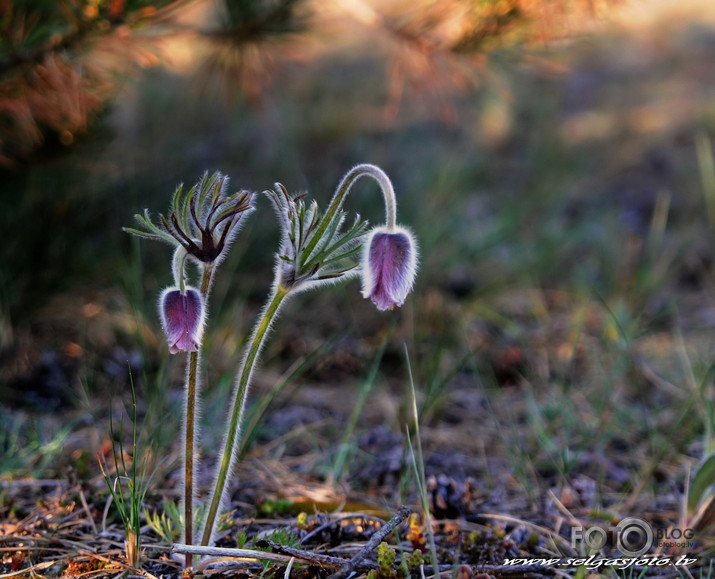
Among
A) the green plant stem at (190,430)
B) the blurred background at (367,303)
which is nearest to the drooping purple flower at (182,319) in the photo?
the green plant stem at (190,430)

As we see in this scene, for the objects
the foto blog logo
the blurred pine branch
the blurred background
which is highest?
the blurred pine branch

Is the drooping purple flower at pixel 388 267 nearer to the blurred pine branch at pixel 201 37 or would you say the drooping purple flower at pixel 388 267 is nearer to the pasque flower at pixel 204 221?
the pasque flower at pixel 204 221

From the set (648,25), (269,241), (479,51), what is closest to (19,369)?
(269,241)

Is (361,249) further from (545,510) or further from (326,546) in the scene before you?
(545,510)

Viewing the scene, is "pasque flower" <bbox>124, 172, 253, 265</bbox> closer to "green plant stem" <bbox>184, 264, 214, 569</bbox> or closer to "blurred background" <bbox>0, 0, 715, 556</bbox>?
"green plant stem" <bbox>184, 264, 214, 569</bbox>

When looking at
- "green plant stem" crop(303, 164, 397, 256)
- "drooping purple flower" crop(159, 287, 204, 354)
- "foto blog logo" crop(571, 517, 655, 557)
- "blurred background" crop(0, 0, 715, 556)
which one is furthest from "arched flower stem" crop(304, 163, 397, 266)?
"foto blog logo" crop(571, 517, 655, 557)

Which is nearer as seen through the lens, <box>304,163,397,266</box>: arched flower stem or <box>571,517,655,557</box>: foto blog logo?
<box>304,163,397,266</box>: arched flower stem

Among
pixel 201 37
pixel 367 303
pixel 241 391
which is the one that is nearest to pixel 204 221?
pixel 241 391
